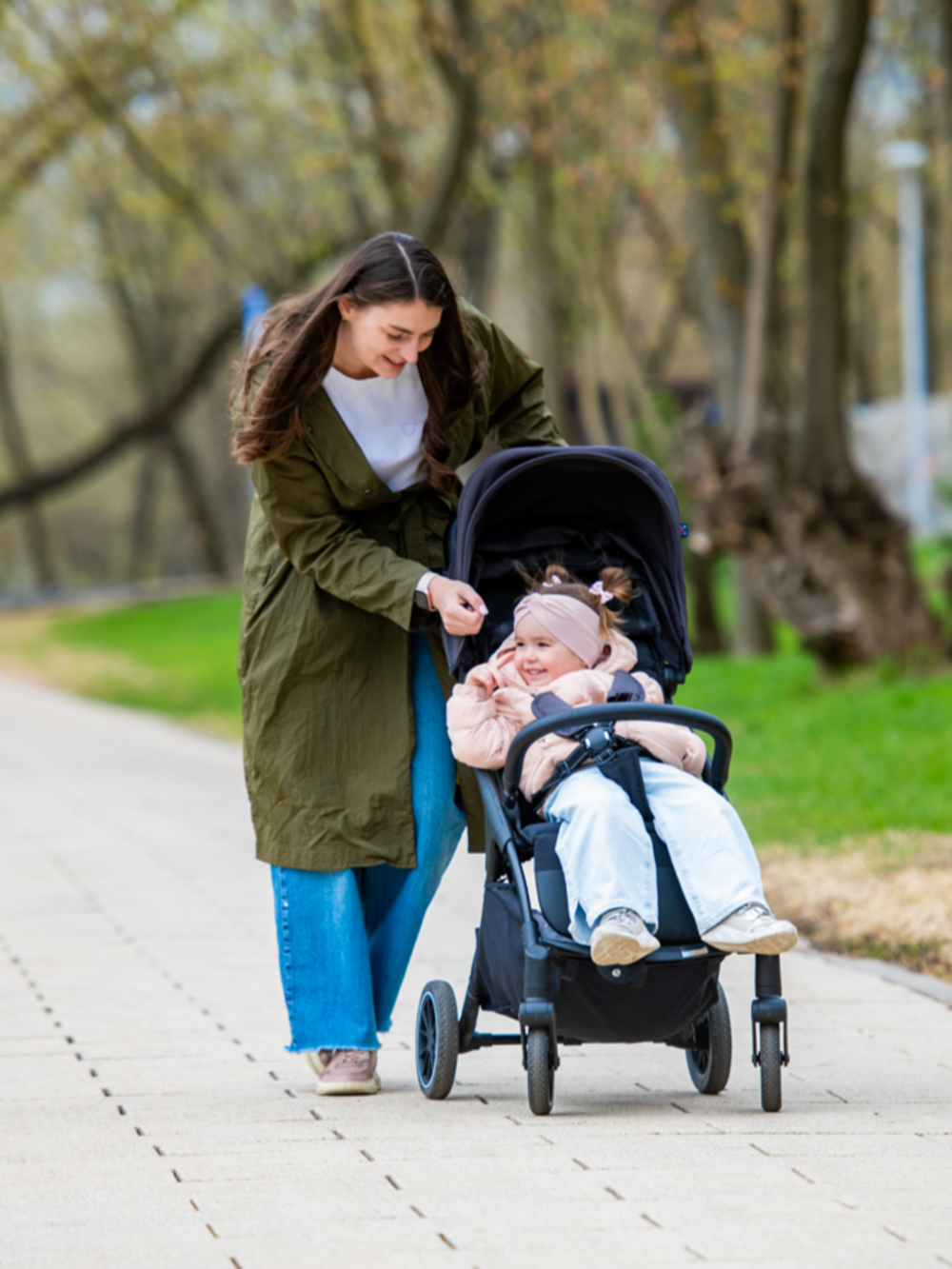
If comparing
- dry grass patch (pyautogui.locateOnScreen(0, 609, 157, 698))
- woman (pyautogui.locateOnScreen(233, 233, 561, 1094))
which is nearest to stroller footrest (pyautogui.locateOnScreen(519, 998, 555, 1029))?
woman (pyautogui.locateOnScreen(233, 233, 561, 1094))

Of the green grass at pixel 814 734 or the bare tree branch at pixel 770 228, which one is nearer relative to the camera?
the green grass at pixel 814 734

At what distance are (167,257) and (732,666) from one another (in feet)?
67.2

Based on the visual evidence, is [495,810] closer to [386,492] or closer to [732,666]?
[386,492]

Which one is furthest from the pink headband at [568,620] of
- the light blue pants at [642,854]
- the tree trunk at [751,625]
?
the tree trunk at [751,625]

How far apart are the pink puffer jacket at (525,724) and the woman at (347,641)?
0.23 meters

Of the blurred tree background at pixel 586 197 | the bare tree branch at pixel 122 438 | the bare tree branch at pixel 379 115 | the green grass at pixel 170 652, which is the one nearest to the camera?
the blurred tree background at pixel 586 197

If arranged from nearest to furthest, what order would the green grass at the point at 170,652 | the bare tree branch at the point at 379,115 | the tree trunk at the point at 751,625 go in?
the tree trunk at the point at 751,625, the bare tree branch at the point at 379,115, the green grass at the point at 170,652

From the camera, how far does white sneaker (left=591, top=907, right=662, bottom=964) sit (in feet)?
11.2

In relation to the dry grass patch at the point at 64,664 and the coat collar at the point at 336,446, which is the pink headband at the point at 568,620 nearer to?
the coat collar at the point at 336,446

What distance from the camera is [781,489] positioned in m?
11.4

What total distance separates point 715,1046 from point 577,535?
123cm

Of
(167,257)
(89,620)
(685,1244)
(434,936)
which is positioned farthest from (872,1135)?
(167,257)

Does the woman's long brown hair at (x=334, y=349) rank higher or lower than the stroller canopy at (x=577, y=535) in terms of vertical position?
higher

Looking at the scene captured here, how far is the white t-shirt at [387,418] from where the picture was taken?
4.03 metres
